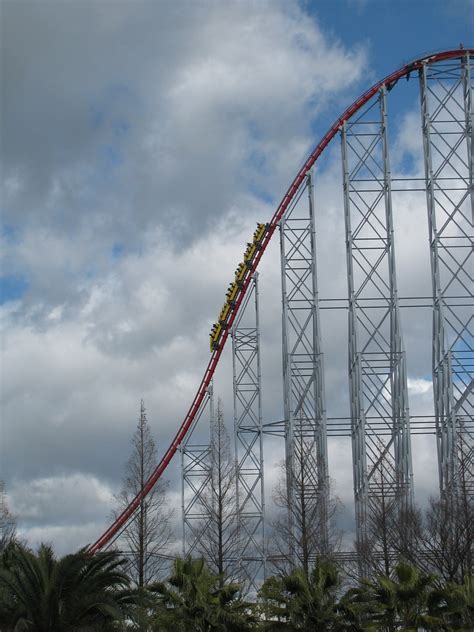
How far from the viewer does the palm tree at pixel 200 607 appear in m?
17.6

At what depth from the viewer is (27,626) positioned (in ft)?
54.5

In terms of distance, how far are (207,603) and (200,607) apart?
0.48 feet

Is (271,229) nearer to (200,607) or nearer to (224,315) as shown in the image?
(224,315)

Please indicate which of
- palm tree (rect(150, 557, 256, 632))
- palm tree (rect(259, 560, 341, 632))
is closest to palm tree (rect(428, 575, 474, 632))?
palm tree (rect(259, 560, 341, 632))

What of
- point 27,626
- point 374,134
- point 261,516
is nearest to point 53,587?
point 27,626

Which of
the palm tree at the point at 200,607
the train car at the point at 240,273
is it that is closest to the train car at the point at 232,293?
the train car at the point at 240,273

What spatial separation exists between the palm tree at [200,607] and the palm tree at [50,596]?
3.04 ft

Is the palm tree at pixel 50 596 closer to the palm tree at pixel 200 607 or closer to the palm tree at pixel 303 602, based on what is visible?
the palm tree at pixel 200 607

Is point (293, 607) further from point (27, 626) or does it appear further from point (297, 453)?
point (297, 453)

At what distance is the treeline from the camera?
55.6ft

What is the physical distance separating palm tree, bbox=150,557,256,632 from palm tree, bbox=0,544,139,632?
93 cm

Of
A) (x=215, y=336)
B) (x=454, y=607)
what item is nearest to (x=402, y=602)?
(x=454, y=607)

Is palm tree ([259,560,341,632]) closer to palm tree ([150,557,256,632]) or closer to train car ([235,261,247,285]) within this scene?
palm tree ([150,557,256,632])

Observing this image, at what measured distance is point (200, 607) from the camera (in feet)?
57.7
